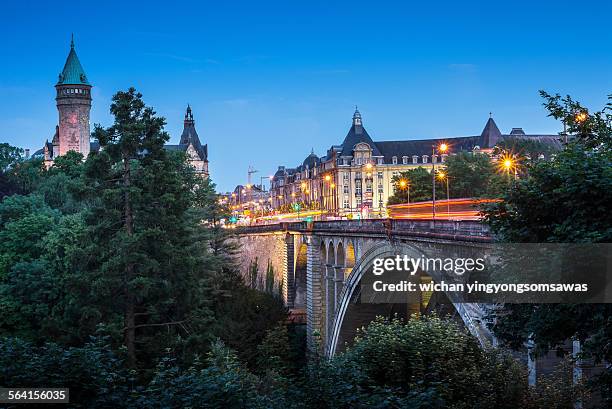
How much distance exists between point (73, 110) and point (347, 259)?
10241cm

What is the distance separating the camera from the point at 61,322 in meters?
39.6

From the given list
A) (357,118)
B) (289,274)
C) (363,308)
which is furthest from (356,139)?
(363,308)

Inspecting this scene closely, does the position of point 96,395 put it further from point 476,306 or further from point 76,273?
point 76,273

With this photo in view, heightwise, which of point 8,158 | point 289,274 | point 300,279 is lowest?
point 300,279

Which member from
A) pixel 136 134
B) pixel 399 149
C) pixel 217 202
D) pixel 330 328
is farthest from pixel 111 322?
pixel 399 149

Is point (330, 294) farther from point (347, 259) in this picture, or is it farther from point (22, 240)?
point (22, 240)

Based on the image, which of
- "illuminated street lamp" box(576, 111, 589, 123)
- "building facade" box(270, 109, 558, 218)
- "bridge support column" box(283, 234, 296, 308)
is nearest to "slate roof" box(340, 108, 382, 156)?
"building facade" box(270, 109, 558, 218)

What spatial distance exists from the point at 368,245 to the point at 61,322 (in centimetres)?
1572

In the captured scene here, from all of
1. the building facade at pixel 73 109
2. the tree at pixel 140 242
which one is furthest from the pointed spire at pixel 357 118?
the tree at pixel 140 242

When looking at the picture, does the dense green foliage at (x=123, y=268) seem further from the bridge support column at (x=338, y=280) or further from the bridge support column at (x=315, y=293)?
the bridge support column at (x=315, y=293)

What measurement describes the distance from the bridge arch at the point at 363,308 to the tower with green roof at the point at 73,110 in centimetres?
9504

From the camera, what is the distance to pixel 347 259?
1822 inches

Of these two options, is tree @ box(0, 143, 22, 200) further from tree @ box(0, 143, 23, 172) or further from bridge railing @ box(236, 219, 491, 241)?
bridge railing @ box(236, 219, 491, 241)

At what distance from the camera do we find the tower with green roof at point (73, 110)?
135750 mm
